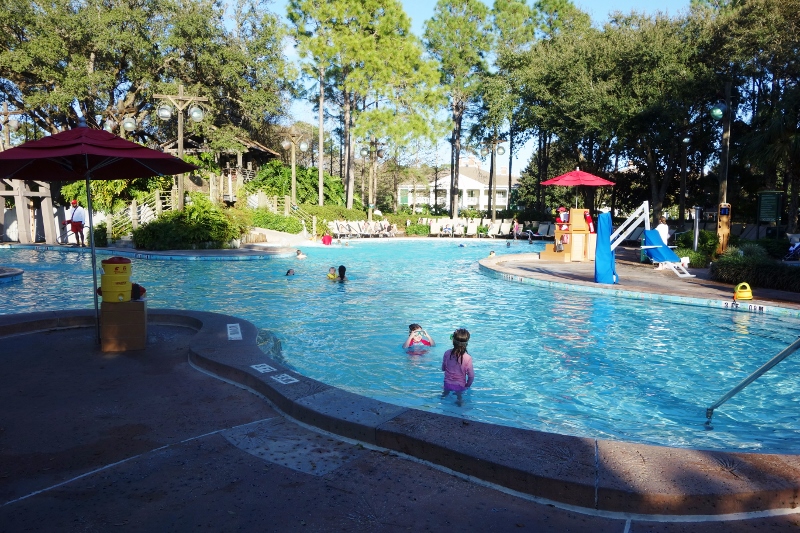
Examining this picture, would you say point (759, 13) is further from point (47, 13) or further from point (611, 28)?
point (47, 13)

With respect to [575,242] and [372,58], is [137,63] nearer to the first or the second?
[372,58]

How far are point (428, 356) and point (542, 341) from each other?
1.94m

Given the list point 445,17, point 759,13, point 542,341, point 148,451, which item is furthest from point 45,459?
point 445,17

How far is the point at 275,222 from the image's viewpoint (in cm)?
2770

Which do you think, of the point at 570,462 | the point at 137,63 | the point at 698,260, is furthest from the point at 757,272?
the point at 137,63

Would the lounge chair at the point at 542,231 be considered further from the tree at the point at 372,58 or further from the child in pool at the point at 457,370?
the child in pool at the point at 457,370

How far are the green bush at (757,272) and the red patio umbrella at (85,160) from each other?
11320 mm

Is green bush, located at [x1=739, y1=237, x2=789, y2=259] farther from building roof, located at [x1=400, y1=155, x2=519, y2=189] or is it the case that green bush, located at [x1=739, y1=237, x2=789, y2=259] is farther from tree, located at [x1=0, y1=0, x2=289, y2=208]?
building roof, located at [x1=400, y1=155, x2=519, y2=189]

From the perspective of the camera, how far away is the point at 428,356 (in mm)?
8203

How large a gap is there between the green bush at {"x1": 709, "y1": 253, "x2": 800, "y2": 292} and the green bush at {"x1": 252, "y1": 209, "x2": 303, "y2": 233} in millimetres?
19364

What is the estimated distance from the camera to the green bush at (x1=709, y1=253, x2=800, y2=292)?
11742 mm

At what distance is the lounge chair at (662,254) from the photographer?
14.2 m

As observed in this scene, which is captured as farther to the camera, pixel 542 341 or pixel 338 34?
pixel 338 34

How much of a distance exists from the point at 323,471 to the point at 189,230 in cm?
1924
